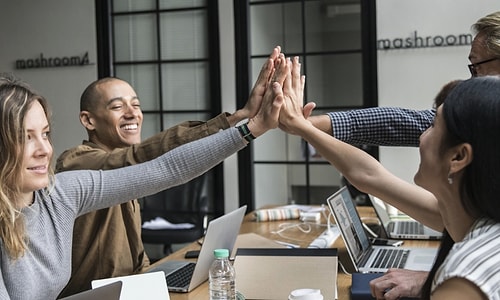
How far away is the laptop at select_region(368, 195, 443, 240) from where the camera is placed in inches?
103

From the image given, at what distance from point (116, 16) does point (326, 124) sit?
3533 millimetres

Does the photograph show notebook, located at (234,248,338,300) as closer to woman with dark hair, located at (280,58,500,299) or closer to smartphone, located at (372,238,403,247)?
woman with dark hair, located at (280,58,500,299)

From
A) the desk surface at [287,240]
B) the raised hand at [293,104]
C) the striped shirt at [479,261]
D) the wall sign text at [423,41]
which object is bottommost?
the desk surface at [287,240]

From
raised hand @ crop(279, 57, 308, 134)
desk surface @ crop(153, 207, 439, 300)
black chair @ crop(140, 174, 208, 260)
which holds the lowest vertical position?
black chair @ crop(140, 174, 208, 260)

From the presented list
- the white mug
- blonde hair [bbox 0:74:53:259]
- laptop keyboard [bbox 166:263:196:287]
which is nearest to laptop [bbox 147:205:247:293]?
laptop keyboard [bbox 166:263:196:287]

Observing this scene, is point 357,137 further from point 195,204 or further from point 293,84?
point 195,204

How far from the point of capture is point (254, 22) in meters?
4.98

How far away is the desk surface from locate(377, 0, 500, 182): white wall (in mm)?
1406

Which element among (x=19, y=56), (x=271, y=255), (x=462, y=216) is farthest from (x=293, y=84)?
(x=19, y=56)

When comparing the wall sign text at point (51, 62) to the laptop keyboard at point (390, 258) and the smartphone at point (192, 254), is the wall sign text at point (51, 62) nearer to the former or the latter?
the smartphone at point (192, 254)

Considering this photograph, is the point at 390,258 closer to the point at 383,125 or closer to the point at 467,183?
the point at 383,125

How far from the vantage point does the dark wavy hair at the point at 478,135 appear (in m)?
1.06

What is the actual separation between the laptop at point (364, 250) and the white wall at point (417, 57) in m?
2.18

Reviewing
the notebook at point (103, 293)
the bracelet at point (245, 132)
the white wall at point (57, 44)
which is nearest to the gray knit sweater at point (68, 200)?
the bracelet at point (245, 132)
